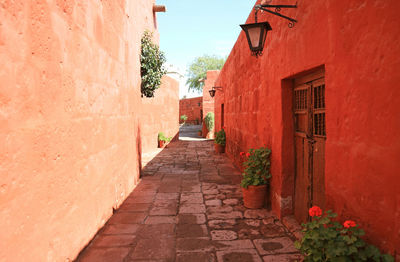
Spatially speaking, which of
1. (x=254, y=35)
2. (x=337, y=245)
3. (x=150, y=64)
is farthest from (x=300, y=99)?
(x=150, y=64)

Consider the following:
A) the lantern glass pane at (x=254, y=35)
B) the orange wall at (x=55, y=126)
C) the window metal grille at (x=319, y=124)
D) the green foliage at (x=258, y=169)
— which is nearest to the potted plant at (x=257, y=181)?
the green foliage at (x=258, y=169)

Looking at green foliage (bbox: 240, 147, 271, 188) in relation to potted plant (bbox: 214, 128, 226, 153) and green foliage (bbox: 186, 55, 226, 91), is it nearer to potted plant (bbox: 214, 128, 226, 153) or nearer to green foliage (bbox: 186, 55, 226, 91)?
potted plant (bbox: 214, 128, 226, 153)

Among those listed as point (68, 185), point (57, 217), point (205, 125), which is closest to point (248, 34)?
point (68, 185)

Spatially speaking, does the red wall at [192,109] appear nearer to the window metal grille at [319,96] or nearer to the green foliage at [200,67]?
the green foliage at [200,67]

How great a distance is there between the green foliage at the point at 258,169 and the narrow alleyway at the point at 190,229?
408mm

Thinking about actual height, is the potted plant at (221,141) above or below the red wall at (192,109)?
below

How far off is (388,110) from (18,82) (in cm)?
227

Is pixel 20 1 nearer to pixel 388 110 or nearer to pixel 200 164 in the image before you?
pixel 388 110

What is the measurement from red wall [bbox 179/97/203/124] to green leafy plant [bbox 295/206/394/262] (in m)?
23.3

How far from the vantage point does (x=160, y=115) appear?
11.6 m

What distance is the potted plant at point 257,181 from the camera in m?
3.79

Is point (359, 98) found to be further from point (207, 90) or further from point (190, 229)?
point (207, 90)

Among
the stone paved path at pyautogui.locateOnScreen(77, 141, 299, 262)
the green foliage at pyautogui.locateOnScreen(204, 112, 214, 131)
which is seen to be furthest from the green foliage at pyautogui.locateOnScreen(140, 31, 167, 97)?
the green foliage at pyautogui.locateOnScreen(204, 112, 214, 131)

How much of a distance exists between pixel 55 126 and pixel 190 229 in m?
1.95
